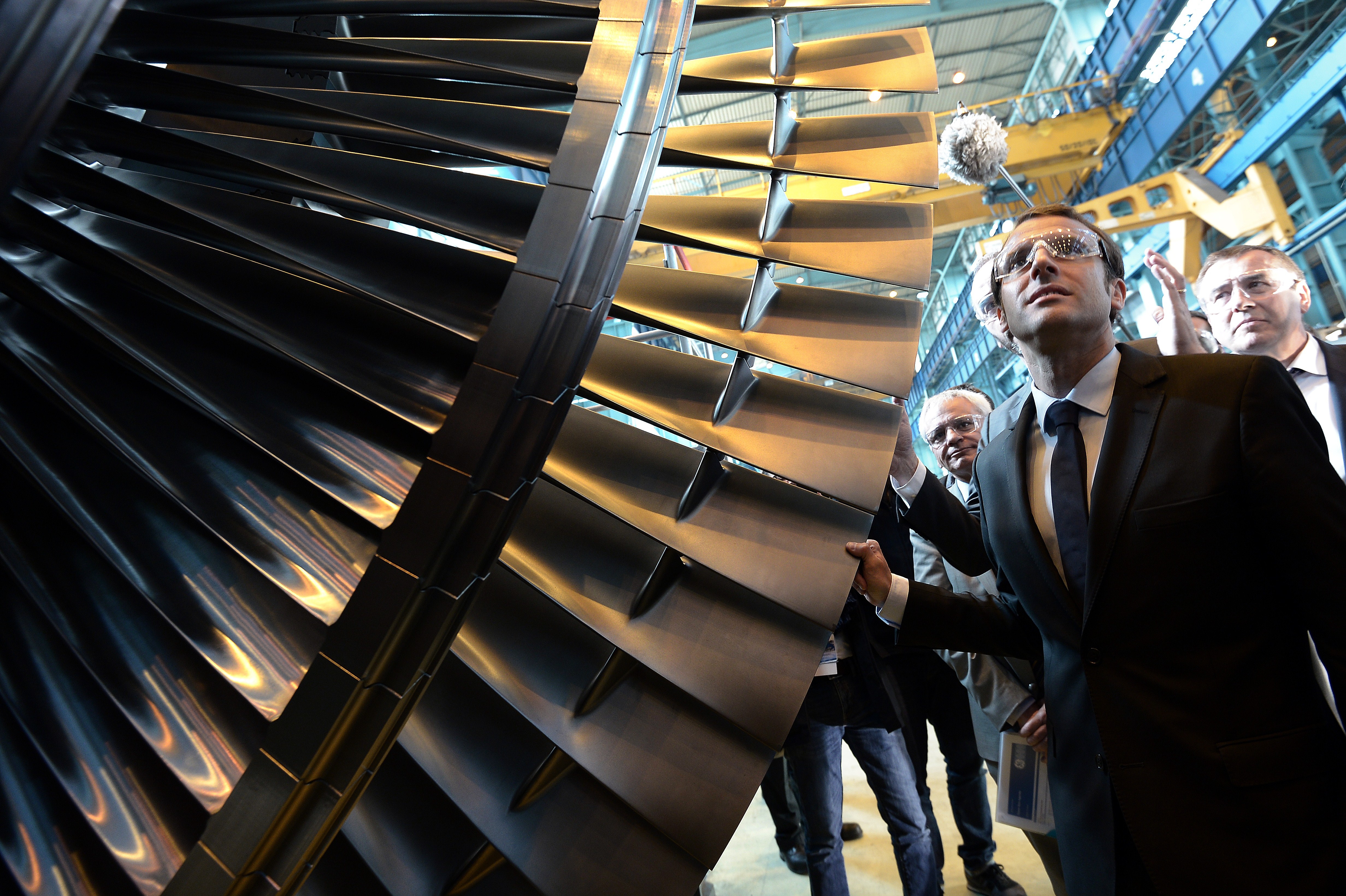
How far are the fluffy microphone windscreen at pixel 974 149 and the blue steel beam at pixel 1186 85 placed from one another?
6104 millimetres

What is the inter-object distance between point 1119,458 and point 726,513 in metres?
0.72

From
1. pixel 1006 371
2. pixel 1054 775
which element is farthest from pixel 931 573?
pixel 1006 371

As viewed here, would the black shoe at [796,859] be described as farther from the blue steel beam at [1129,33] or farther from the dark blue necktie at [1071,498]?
the blue steel beam at [1129,33]

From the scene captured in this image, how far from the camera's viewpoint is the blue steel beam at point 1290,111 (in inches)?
268

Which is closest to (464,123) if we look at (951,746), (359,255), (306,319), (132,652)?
(359,255)

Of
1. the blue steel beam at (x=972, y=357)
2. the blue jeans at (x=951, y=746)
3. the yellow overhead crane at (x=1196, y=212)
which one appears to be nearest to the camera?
the blue jeans at (x=951, y=746)

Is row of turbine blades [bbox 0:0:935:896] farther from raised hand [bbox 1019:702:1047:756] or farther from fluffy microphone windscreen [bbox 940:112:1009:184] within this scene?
fluffy microphone windscreen [bbox 940:112:1009:184]

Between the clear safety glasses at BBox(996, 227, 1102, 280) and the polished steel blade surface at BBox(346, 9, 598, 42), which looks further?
the clear safety glasses at BBox(996, 227, 1102, 280)

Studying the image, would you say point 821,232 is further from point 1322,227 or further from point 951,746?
point 1322,227

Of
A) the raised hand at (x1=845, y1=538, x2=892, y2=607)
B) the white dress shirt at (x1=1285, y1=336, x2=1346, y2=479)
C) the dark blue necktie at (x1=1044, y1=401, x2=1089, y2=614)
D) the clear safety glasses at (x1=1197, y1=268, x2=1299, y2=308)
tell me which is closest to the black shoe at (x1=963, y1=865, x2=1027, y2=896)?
the white dress shirt at (x1=1285, y1=336, x2=1346, y2=479)

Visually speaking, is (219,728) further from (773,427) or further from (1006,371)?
(1006,371)

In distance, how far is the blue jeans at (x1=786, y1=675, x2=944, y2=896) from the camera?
2.43 meters

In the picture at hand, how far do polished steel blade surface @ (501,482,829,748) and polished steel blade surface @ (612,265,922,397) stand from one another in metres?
0.33

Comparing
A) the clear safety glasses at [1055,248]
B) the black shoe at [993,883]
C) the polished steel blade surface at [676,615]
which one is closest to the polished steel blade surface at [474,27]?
the polished steel blade surface at [676,615]
